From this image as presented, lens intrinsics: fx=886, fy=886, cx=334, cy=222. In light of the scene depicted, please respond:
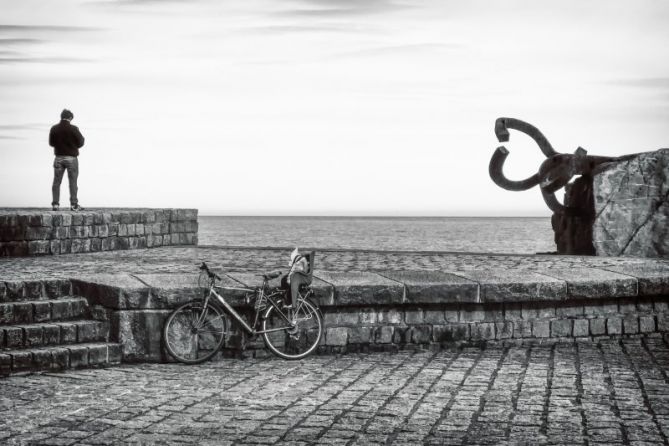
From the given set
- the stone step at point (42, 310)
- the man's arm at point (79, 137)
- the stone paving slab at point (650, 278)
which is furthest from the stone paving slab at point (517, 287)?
the man's arm at point (79, 137)

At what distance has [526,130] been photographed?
555 inches

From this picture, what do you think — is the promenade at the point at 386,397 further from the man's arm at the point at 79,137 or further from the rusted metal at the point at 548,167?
the man's arm at the point at 79,137

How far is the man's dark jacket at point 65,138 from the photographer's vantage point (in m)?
16.1

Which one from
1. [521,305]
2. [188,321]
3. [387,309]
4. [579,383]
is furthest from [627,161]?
[188,321]

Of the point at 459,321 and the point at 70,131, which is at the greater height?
the point at 70,131

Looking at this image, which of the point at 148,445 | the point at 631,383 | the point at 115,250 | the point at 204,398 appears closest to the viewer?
the point at 148,445

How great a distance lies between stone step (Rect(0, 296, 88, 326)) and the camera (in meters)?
7.80

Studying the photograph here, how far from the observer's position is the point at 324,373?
295 inches

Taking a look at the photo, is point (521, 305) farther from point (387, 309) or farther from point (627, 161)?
point (627, 161)

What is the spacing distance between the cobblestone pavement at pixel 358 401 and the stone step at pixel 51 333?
0.46 metres

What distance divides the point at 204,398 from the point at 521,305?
3.91 metres

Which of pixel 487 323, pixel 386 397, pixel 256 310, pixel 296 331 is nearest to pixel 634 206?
pixel 487 323

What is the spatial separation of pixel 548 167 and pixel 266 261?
467 cm

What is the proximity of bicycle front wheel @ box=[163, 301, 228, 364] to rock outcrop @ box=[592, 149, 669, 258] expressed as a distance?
23.5 ft
